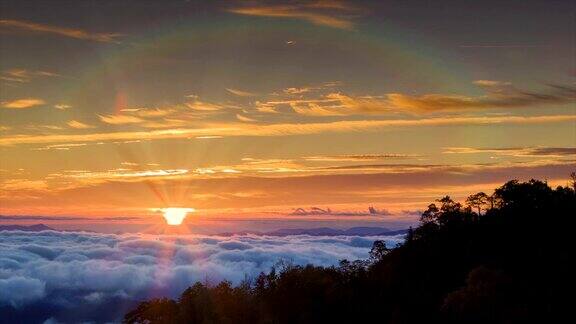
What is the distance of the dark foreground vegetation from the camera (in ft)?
286

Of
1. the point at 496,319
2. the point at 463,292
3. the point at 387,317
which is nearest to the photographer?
the point at 496,319

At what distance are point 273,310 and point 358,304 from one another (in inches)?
543

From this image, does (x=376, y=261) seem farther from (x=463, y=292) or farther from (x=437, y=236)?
(x=463, y=292)

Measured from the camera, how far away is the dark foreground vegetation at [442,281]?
8731cm

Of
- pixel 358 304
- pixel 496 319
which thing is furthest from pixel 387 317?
pixel 496 319

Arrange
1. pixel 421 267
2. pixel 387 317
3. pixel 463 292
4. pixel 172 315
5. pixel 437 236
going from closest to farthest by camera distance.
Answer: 1. pixel 463 292
2. pixel 172 315
3. pixel 387 317
4. pixel 421 267
5. pixel 437 236

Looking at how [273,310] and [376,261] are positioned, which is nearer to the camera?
[273,310]

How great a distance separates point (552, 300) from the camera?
280 ft

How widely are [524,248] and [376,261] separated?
113 feet

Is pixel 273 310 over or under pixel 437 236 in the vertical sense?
under

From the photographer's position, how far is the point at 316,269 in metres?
125

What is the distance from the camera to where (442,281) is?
113 meters

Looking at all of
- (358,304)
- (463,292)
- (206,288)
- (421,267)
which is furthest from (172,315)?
(421,267)

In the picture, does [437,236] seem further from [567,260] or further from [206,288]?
[206,288]
